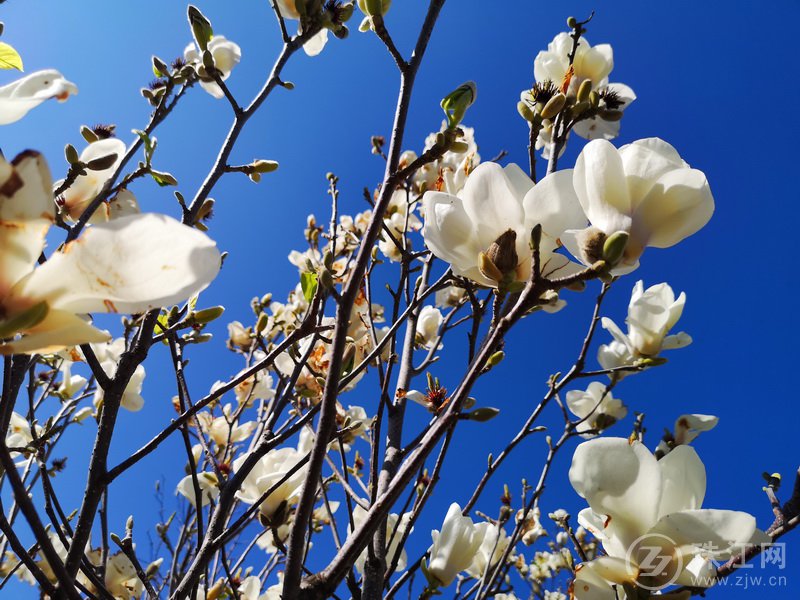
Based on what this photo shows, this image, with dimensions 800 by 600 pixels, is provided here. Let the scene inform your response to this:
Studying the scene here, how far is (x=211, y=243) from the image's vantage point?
1.43ft

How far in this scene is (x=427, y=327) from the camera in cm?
189

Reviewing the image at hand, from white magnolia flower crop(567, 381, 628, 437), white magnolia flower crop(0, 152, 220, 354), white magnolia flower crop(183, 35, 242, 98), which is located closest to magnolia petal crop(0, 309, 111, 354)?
white magnolia flower crop(0, 152, 220, 354)

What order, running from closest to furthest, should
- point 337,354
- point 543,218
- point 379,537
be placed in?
point 337,354, point 543,218, point 379,537

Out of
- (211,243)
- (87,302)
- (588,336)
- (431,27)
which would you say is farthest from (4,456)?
(588,336)

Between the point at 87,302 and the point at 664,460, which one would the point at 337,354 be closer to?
the point at 87,302

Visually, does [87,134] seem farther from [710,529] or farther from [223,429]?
[710,529]

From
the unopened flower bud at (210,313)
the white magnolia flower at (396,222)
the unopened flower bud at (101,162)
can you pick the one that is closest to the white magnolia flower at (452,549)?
the unopened flower bud at (210,313)

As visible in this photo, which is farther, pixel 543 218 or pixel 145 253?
pixel 543 218

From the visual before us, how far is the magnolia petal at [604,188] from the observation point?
0.70m

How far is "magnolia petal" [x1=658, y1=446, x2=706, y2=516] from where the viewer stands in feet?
2.54

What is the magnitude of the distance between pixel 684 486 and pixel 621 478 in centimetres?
11

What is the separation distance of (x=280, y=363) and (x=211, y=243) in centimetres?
110

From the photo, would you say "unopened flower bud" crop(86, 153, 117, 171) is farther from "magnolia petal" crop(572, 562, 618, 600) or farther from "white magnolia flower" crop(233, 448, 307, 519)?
"magnolia petal" crop(572, 562, 618, 600)
